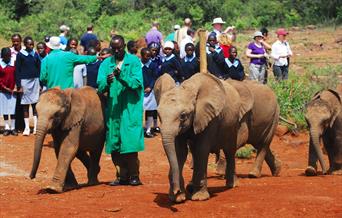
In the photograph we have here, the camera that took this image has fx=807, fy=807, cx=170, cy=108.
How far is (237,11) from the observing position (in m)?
38.5

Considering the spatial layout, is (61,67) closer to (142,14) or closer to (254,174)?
(254,174)

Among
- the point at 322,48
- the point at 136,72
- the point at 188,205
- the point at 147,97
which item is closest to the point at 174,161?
the point at 188,205

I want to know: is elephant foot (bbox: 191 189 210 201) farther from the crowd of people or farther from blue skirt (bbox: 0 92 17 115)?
blue skirt (bbox: 0 92 17 115)

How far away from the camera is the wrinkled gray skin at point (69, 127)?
403 inches

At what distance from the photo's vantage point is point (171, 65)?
1541 cm

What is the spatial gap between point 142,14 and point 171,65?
71.2ft

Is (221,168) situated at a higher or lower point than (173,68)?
lower

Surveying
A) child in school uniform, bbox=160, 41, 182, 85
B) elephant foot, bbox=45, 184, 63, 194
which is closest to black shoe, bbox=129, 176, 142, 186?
elephant foot, bbox=45, 184, 63, 194

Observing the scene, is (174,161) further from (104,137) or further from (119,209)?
(104,137)

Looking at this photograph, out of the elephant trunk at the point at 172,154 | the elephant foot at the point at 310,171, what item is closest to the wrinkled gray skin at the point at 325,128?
the elephant foot at the point at 310,171

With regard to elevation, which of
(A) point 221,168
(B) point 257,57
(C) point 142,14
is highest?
(C) point 142,14

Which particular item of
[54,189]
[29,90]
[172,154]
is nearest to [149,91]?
[29,90]

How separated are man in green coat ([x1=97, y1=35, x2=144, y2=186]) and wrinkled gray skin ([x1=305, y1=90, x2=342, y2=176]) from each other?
9.55ft

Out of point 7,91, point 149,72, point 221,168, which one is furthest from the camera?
point 7,91
